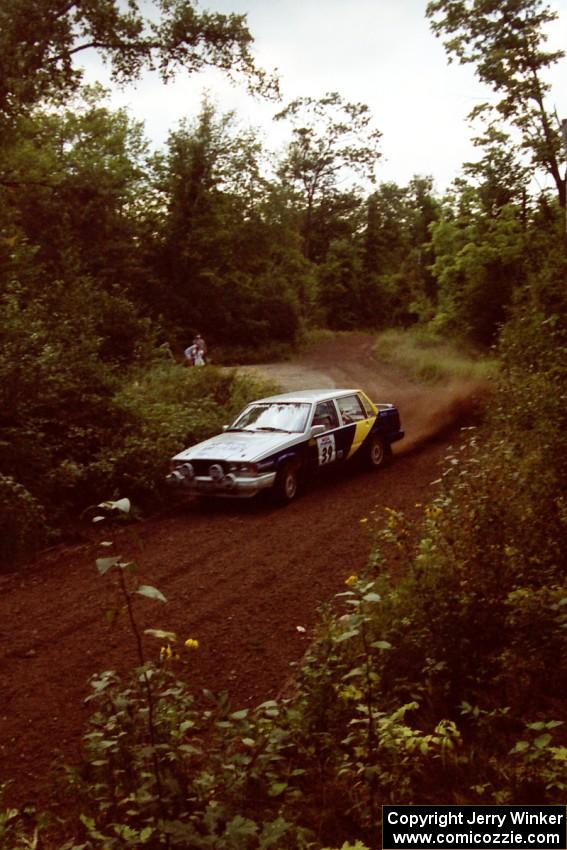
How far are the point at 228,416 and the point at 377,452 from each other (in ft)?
12.9

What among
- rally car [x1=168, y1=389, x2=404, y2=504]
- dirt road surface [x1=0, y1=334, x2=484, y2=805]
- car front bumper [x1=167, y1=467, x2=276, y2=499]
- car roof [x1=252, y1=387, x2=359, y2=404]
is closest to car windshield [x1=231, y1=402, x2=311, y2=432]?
rally car [x1=168, y1=389, x2=404, y2=504]

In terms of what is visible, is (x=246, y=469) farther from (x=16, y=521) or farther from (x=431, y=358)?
(x=431, y=358)

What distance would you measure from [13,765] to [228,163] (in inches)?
1493

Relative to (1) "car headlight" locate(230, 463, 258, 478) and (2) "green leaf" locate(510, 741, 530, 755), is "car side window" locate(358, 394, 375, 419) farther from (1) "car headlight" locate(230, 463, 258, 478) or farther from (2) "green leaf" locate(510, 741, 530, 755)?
(2) "green leaf" locate(510, 741, 530, 755)

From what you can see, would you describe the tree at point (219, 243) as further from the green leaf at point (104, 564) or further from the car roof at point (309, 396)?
the green leaf at point (104, 564)

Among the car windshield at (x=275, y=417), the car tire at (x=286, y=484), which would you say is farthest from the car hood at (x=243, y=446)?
the car tire at (x=286, y=484)

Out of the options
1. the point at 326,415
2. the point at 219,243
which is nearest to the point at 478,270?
the point at 219,243

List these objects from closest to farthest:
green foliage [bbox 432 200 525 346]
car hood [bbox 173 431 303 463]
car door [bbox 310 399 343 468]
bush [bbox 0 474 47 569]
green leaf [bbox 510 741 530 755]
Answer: green leaf [bbox 510 741 530 755], bush [bbox 0 474 47 569], car hood [bbox 173 431 303 463], car door [bbox 310 399 343 468], green foliage [bbox 432 200 525 346]

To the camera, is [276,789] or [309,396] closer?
[276,789]

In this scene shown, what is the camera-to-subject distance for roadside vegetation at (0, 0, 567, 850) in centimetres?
407

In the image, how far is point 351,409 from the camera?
46.5ft

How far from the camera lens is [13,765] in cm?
505

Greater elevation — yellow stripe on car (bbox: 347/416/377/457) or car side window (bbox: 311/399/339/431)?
car side window (bbox: 311/399/339/431)

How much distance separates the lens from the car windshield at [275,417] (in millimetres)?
12938
